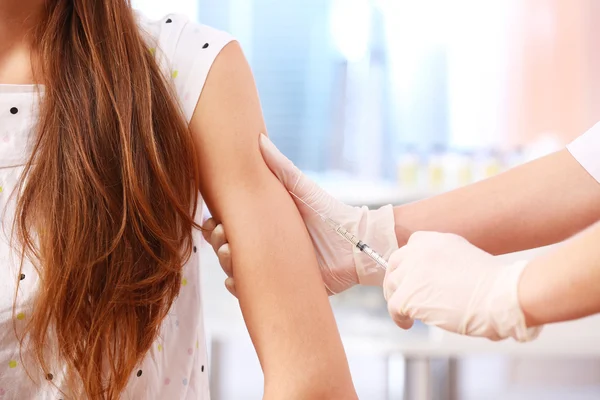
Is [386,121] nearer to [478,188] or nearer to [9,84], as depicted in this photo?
[478,188]

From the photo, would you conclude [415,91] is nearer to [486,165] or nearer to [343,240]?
[486,165]

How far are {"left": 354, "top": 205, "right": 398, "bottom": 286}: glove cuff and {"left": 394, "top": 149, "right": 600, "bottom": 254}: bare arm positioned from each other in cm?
2

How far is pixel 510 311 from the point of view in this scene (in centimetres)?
75

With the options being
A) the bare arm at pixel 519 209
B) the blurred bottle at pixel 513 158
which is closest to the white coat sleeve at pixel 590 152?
the bare arm at pixel 519 209

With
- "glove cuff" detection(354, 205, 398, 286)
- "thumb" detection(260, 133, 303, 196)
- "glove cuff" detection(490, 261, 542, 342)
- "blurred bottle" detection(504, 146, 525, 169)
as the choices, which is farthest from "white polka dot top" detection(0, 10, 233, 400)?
"blurred bottle" detection(504, 146, 525, 169)

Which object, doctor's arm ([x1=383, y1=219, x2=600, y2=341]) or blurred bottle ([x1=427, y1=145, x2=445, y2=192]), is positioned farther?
blurred bottle ([x1=427, y1=145, x2=445, y2=192])

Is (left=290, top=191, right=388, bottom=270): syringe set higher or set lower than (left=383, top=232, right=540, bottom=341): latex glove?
lower

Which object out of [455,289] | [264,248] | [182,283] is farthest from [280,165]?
[455,289]

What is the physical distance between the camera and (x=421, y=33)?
3.50 meters

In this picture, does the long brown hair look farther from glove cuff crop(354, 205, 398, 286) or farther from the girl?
glove cuff crop(354, 205, 398, 286)

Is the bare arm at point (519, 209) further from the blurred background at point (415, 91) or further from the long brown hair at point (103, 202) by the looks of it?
the blurred background at point (415, 91)

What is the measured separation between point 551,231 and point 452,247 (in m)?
0.33

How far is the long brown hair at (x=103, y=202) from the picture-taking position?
975 mm

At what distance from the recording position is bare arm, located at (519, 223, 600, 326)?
2.22 feet
